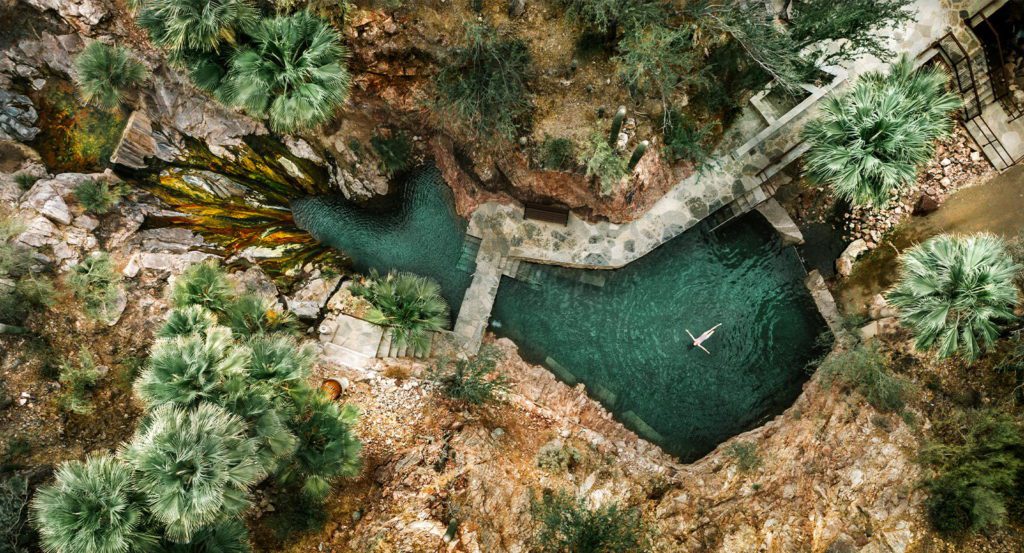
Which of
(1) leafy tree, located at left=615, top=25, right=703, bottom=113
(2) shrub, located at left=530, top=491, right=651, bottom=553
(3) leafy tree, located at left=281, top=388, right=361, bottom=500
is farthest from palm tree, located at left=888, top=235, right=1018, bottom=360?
(3) leafy tree, located at left=281, top=388, right=361, bottom=500

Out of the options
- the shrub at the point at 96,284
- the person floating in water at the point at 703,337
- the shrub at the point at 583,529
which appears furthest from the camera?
the person floating in water at the point at 703,337

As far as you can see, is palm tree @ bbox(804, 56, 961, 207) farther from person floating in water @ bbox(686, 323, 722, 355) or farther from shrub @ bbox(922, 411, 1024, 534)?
shrub @ bbox(922, 411, 1024, 534)

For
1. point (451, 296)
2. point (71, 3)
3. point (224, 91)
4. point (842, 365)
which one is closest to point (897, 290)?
point (842, 365)

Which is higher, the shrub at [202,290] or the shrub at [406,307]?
the shrub at [406,307]

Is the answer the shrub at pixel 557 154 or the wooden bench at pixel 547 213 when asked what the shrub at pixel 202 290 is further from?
the shrub at pixel 557 154

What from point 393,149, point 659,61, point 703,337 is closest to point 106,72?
point 393,149

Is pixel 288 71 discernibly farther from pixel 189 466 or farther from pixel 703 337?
pixel 703 337

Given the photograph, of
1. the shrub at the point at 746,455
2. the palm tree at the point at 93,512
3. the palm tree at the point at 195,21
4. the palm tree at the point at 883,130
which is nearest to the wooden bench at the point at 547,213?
the palm tree at the point at 883,130
